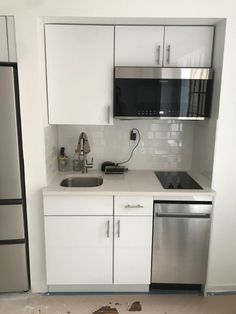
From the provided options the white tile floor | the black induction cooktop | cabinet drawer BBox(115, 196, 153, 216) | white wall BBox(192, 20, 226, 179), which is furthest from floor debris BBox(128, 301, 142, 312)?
white wall BBox(192, 20, 226, 179)

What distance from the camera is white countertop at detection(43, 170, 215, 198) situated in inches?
78.6

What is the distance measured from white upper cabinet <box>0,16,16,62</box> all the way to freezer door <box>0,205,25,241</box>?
1.14m

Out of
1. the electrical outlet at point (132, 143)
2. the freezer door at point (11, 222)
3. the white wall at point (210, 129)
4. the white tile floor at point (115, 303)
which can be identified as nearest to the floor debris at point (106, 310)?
the white tile floor at point (115, 303)

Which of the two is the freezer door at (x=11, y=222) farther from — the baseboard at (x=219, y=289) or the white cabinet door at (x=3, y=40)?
the baseboard at (x=219, y=289)

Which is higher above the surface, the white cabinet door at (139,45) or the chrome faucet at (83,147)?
the white cabinet door at (139,45)

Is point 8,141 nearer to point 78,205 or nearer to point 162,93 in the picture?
point 78,205

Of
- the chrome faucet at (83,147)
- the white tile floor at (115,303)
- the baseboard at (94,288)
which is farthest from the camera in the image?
the chrome faucet at (83,147)

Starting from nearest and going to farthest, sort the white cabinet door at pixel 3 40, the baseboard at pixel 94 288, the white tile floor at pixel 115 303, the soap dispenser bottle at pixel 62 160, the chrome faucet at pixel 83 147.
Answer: the white cabinet door at pixel 3 40 → the white tile floor at pixel 115 303 → the baseboard at pixel 94 288 → the chrome faucet at pixel 83 147 → the soap dispenser bottle at pixel 62 160

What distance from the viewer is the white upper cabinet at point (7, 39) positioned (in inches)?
72.1

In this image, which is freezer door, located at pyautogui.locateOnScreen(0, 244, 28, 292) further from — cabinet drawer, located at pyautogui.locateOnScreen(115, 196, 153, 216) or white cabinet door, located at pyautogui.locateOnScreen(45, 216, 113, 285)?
cabinet drawer, located at pyautogui.locateOnScreen(115, 196, 153, 216)

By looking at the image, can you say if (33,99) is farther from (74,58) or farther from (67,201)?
(67,201)

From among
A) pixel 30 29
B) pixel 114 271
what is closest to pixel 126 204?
pixel 114 271

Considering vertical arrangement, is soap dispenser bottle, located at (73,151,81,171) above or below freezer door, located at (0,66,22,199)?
below

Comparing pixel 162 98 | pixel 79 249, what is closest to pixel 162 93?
pixel 162 98
